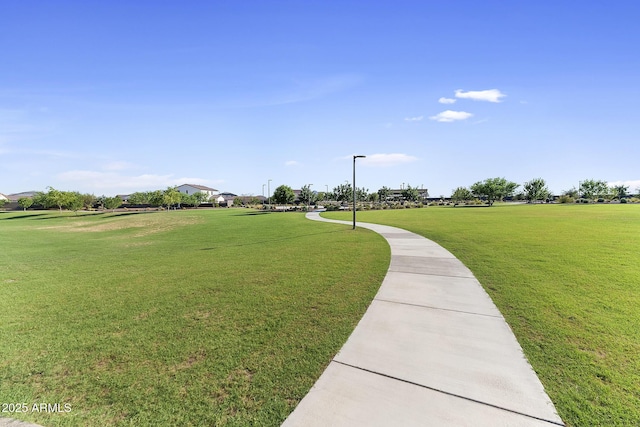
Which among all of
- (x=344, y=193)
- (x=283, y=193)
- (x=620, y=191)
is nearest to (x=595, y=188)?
(x=620, y=191)

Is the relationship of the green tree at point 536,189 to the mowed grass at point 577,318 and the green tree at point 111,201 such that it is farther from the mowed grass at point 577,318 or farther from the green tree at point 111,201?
the green tree at point 111,201

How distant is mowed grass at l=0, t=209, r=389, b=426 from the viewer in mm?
3075

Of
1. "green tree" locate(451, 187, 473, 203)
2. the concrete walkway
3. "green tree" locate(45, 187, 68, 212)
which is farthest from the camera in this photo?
"green tree" locate(451, 187, 473, 203)

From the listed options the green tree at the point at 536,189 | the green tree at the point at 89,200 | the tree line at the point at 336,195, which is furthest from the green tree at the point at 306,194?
the green tree at the point at 536,189

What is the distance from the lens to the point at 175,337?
4.52 metres

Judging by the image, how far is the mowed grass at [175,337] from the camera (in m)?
3.07

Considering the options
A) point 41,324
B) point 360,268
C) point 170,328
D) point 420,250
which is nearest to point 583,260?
point 420,250

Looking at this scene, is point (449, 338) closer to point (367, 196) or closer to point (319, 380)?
point (319, 380)

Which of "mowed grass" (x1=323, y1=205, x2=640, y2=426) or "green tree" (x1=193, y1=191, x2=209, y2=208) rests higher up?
"green tree" (x1=193, y1=191, x2=209, y2=208)

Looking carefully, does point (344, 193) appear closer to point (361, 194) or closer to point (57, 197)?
point (361, 194)

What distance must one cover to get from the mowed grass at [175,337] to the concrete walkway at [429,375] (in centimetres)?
38

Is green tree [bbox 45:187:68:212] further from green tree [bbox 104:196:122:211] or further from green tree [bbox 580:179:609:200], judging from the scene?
green tree [bbox 580:179:609:200]

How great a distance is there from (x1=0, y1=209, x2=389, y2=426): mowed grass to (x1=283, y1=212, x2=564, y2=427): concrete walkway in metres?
0.38

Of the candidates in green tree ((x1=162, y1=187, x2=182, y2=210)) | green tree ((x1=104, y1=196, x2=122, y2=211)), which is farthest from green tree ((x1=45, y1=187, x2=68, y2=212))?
green tree ((x1=162, y1=187, x2=182, y2=210))
